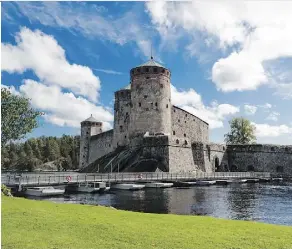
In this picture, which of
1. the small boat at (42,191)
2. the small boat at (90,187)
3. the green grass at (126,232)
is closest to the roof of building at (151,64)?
the small boat at (90,187)

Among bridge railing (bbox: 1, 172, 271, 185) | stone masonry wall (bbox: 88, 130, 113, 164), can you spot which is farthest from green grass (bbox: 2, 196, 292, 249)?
stone masonry wall (bbox: 88, 130, 113, 164)

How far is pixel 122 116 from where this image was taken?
60.7 meters

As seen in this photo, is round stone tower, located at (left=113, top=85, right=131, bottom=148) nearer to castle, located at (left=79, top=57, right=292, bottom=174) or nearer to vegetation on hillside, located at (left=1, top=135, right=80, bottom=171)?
castle, located at (left=79, top=57, right=292, bottom=174)

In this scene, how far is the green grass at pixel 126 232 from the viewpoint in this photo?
8.18 m

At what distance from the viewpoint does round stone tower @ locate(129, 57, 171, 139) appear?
53.1 meters

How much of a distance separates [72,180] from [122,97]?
3087 centimetres

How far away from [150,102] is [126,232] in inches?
1751

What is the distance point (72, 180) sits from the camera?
33062 mm

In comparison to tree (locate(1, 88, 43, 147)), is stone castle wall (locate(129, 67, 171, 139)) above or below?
above

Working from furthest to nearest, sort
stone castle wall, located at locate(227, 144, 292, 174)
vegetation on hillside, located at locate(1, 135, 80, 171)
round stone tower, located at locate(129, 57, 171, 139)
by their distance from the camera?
vegetation on hillside, located at locate(1, 135, 80, 171) < stone castle wall, located at locate(227, 144, 292, 174) < round stone tower, located at locate(129, 57, 171, 139)

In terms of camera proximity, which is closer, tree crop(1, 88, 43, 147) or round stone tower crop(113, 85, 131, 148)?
tree crop(1, 88, 43, 147)

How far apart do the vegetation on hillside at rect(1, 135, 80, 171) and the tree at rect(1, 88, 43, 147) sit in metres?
69.8

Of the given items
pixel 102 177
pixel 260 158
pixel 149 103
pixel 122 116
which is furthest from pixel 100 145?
pixel 102 177

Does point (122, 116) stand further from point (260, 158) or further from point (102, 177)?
point (102, 177)
